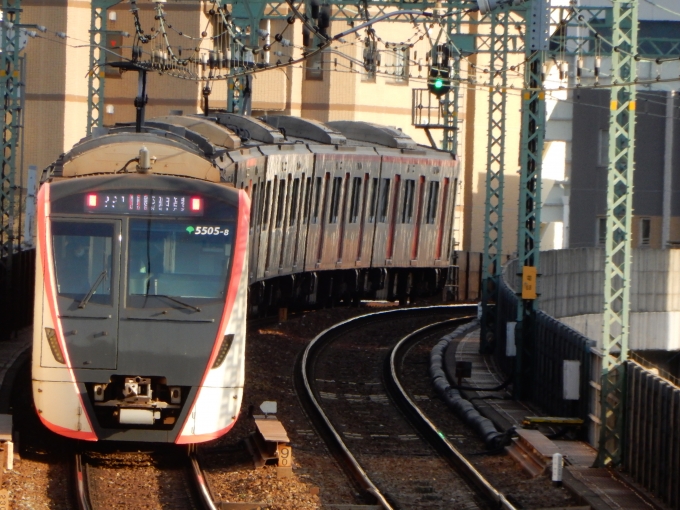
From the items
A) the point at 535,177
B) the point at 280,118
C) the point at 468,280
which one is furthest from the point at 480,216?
the point at 535,177

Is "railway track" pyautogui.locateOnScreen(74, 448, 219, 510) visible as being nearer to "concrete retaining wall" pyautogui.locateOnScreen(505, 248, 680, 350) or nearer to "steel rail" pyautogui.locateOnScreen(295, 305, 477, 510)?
"steel rail" pyautogui.locateOnScreen(295, 305, 477, 510)

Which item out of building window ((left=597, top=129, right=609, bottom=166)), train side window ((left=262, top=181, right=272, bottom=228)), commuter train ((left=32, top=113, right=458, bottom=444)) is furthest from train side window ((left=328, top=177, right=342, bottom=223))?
building window ((left=597, top=129, right=609, bottom=166))

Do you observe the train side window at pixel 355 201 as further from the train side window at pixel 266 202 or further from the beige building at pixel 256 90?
the beige building at pixel 256 90

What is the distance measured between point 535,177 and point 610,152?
458cm

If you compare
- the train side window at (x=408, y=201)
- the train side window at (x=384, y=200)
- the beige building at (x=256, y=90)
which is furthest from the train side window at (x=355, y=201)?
the beige building at (x=256, y=90)

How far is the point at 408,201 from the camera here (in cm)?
2667

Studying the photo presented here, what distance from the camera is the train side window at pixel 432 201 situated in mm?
27359

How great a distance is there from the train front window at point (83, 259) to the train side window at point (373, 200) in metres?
13.7

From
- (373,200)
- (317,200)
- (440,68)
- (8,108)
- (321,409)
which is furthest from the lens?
(373,200)

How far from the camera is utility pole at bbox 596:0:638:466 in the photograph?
13.7 metres

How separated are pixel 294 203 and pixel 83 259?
10.5 m

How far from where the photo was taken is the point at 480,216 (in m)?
46.6

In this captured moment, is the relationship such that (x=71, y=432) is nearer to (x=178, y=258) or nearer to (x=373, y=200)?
(x=178, y=258)

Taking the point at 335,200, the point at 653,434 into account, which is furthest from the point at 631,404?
the point at 335,200
